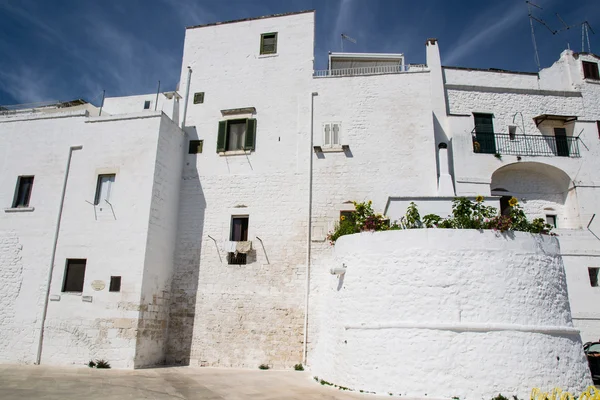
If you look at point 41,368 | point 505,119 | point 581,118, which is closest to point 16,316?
point 41,368

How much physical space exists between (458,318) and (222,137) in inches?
420

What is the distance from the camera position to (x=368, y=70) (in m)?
18.3

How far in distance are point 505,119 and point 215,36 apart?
12.2 metres

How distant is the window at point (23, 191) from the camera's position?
15.4 meters

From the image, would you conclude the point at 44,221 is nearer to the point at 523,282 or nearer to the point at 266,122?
the point at 266,122

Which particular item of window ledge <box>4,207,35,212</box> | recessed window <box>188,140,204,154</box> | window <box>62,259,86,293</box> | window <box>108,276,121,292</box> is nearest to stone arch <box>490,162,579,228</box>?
recessed window <box>188,140,204,154</box>

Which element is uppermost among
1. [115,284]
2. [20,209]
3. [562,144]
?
[562,144]

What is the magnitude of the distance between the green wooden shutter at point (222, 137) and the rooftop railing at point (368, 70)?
4018mm

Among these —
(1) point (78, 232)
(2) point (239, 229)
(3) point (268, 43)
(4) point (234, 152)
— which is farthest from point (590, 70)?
(1) point (78, 232)

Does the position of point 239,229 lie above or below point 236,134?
below

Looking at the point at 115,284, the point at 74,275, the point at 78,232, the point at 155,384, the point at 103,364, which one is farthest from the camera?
the point at 78,232

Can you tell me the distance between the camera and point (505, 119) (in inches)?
677

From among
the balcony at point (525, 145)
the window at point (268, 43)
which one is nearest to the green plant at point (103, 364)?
the window at point (268, 43)

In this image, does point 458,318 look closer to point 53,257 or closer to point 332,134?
point 332,134
